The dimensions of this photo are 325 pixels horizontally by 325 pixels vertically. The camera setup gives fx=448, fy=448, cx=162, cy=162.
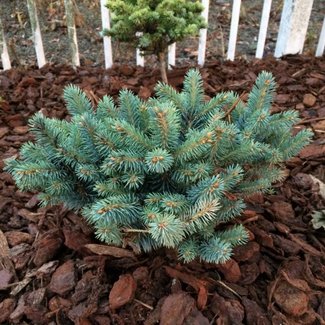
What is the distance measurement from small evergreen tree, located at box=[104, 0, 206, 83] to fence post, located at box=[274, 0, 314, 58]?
0.98 metres

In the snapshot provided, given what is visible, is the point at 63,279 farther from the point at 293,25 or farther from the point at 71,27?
the point at 293,25

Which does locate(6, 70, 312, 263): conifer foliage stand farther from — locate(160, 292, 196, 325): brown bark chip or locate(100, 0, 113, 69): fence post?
locate(100, 0, 113, 69): fence post

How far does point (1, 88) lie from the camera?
117 inches

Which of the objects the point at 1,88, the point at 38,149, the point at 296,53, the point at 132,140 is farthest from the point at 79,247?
the point at 296,53

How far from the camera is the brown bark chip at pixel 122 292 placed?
1.53 meters

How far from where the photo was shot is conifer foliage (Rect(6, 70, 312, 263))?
4.31 feet

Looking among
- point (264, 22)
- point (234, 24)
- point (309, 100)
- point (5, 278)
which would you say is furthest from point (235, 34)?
point (5, 278)

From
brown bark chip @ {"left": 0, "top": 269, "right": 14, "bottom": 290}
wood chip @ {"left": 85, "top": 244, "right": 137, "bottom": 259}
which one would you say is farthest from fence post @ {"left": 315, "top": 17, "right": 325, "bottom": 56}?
brown bark chip @ {"left": 0, "top": 269, "right": 14, "bottom": 290}

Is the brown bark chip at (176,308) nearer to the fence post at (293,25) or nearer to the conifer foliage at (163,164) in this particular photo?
the conifer foliage at (163,164)

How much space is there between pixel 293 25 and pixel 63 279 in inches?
100

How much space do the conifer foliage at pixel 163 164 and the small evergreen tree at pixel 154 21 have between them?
0.90 m

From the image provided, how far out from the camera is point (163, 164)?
1274mm

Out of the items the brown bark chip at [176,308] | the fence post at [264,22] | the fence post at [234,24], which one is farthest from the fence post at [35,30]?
the brown bark chip at [176,308]

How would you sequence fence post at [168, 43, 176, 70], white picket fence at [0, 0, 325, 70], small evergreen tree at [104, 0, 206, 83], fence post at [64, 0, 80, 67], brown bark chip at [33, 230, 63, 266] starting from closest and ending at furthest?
1. brown bark chip at [33, 230, 63, 266]
2. small evergreen tree at [104, 0, 206, 83]
3. fence post at [64, 0, 80, 67]
4. white picket fence at [0, 0, 325, 70]
5. fence post at [168, 43, 176, 70]
